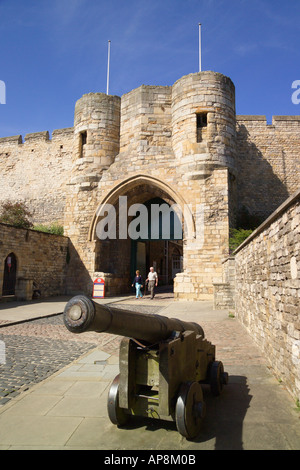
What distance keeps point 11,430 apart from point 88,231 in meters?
12.3

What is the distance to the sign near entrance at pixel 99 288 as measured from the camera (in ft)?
42.2

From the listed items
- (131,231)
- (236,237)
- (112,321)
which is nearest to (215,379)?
(112,321)

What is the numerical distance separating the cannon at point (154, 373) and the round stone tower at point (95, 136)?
12817mm

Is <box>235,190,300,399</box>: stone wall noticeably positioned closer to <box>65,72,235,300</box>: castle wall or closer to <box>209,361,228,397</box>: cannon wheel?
<box>209,361,228,397</box>: cannon wheel

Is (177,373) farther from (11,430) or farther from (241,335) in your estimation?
(241,335)

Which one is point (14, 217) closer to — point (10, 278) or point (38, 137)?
point (10, 278)

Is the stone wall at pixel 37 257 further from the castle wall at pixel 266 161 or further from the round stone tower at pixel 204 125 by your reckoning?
the castle wall at pixel 266 161

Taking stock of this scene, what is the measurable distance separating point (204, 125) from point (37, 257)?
852cm

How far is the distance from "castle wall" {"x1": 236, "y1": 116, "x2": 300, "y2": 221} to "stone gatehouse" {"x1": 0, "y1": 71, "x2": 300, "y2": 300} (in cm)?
5

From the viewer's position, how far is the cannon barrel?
5.90 ft

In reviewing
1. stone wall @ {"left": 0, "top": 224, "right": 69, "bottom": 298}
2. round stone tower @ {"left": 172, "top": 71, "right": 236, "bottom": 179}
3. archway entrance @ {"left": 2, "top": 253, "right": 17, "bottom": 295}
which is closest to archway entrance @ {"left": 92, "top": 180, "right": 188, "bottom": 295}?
stone wall @ {"left": 0, "top": 224, "right": 69, "bottom": 298}

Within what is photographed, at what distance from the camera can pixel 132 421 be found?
2.57 meters

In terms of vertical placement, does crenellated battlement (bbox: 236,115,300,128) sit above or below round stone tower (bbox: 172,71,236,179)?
above
